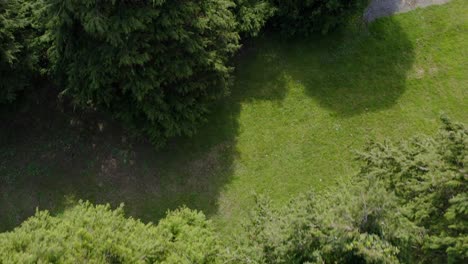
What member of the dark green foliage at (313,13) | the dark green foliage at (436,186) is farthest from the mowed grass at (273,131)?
the dark green foliage at (436,186)

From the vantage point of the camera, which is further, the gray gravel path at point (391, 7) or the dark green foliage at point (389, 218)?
→ the gray gravel path at point (391, 7)

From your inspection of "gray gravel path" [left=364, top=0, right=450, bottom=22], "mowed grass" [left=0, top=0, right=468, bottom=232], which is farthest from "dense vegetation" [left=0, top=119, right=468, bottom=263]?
"gray gravel path" [left=364, top=0, right=450, bottom=22]

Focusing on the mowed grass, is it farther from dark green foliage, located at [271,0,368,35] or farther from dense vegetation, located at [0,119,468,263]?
dense vegetation, located at [0,119,468,263]

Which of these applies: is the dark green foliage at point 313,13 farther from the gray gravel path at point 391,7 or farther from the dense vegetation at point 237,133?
the gray gravel path at point 391,7

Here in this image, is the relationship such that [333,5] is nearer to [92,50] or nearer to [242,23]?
[242,23]

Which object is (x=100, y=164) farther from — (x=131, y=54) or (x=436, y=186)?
(x=436, y=186)

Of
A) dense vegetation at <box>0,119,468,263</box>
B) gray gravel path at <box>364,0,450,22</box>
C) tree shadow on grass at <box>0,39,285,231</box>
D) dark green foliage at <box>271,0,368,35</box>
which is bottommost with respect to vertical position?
tree shadow on grass at <box>0,39,285,231</box>
